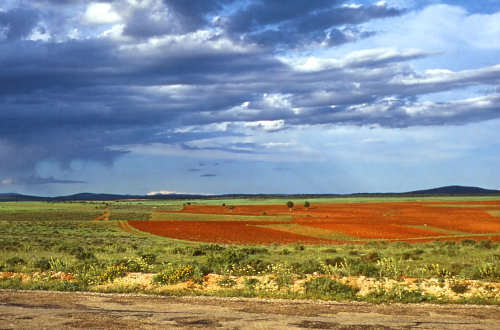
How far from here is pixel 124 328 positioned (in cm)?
1156

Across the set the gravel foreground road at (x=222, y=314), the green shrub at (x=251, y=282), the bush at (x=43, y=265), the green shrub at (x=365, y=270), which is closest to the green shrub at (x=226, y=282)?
the green shrub at (x=251, y=282)

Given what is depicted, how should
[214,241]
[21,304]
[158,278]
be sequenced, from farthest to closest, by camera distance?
[214,241]
[158,278]
[21,304]

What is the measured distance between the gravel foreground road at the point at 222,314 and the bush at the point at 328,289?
1.18 metres

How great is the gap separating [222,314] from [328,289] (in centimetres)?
497

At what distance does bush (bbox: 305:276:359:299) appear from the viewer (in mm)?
16109

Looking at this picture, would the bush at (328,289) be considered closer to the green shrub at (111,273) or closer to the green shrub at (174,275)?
the green shrub at (174,275)

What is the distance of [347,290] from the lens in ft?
54.2

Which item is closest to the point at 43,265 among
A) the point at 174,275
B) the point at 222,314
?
the point at 174,275

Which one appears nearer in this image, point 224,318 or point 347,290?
point 224,318

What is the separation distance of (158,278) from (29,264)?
7826mm

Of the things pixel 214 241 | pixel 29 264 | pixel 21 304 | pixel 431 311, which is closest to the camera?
pixel 431 311

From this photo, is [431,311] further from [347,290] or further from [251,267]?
[251,267]

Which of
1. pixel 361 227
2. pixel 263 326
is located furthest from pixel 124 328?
pixel 361 227

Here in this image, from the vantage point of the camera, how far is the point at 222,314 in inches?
520
